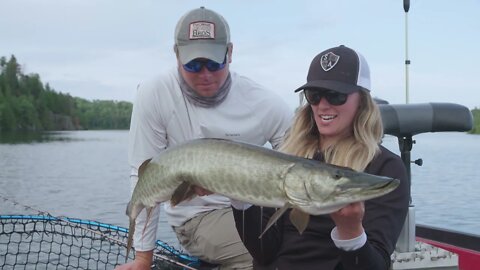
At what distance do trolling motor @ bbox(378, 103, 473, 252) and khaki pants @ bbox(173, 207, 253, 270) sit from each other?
1.14 m

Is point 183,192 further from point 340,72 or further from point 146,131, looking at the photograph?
point 146,131

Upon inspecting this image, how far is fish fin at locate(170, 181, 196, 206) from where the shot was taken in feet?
9.26

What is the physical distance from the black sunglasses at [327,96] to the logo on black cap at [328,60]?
0.52ft

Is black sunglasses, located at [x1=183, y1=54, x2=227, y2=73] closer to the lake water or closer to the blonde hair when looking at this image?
the blonde hair

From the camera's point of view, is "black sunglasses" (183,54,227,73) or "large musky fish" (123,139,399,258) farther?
"black sunglasses" (183,54,227,73)

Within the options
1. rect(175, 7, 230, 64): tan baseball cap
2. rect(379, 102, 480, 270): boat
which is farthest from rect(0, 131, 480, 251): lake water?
rect(379, 102, 480, 270): boat

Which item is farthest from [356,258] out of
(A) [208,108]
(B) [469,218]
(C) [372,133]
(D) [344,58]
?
(B) [469,218]

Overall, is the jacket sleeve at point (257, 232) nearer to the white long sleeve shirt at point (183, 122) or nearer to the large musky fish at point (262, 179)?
the large musky fish at point (262, 179)

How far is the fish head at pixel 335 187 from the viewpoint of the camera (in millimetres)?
2033

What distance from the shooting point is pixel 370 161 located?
2787 millimetres

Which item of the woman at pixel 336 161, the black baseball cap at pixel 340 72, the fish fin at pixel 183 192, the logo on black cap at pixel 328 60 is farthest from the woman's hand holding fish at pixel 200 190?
the logo on black cap at pixel 328 60

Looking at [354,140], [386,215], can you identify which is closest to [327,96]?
[354,140]

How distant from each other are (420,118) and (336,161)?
4.32 ft

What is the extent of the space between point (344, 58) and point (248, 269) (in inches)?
68.8
